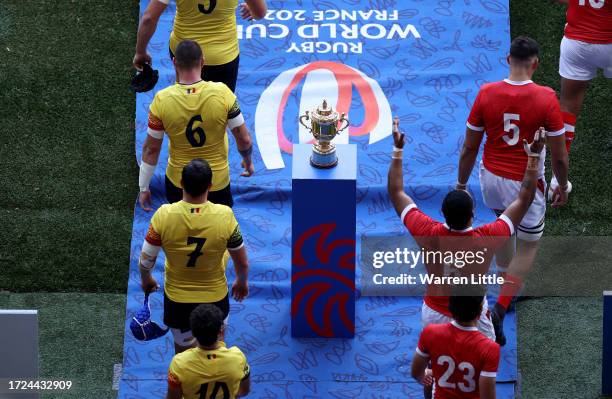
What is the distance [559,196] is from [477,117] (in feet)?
3.02

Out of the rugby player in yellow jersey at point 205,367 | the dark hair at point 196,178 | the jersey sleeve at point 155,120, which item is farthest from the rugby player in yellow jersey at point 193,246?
the jersey sleeve at point 155,120

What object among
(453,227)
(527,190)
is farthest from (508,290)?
(453,227)

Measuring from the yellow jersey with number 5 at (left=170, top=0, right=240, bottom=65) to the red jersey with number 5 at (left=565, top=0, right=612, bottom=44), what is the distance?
2493 millimetres

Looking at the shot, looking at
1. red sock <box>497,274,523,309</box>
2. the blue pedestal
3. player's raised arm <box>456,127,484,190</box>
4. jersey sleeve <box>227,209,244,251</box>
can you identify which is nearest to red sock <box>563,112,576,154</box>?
player's raised arm <box>456,127,484,190</box>

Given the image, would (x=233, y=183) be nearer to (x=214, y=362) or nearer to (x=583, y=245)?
(x=583, y=245)

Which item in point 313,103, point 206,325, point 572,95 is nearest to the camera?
point 206,325

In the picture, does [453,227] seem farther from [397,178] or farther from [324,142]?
[324,142]

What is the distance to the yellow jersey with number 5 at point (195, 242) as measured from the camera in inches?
241

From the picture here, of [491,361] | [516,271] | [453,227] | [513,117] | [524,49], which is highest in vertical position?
[524,49]

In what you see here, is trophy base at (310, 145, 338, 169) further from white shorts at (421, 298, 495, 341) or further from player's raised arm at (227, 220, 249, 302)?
white shorts at (421, 298, 495, 341)

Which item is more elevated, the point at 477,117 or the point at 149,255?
the point at 477,117

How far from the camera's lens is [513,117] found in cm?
694

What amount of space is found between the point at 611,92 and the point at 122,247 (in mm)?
4267

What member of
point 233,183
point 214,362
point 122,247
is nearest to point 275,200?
point 233,183
